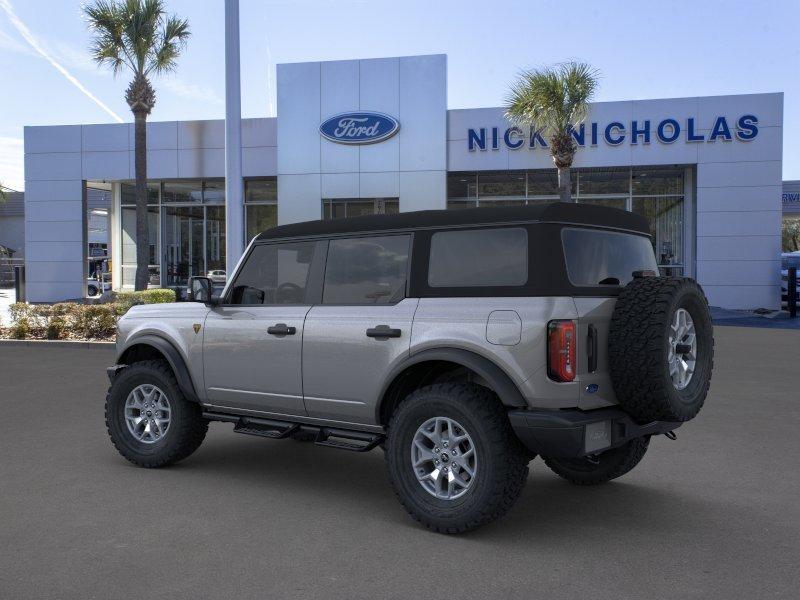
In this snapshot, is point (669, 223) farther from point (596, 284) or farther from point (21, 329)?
point (596, 284)

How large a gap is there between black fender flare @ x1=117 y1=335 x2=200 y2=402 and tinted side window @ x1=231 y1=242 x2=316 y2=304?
662 mm

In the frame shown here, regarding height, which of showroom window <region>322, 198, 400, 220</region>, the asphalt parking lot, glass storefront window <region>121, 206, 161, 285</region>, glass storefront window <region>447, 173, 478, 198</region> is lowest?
the asphalt parking lot

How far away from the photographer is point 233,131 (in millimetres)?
15047

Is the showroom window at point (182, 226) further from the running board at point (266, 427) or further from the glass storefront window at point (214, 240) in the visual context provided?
the running board at point (266, 427)

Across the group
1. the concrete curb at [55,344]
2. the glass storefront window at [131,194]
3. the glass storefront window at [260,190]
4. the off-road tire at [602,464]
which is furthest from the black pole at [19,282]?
the off-road tire at [602,464]

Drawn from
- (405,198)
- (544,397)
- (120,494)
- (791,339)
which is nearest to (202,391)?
(120,494)

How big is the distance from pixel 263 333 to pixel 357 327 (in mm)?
876

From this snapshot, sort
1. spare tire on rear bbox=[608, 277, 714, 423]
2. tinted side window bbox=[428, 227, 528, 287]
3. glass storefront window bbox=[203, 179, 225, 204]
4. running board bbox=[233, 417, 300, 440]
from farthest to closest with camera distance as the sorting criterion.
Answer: glass storefront window bbox=[203, 179, 225, 204]
running board bbox=[233, 417, 300, 440]
tinted side window bbox=[428, 227, 528, 287]
spare tire on rear bbox=[608, 277, 714, 423]

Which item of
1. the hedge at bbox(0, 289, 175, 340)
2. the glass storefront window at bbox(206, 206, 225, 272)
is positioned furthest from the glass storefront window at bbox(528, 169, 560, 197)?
the hedge at bbox(0, 289, 175, 340)

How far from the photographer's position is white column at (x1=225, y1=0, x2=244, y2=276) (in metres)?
14.9

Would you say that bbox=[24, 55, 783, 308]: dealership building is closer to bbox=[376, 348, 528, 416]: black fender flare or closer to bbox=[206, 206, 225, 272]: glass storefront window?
bbox=[206, 206, 225, 272]: glass storefront window

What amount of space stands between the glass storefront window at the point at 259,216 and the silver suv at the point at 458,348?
2473 cm

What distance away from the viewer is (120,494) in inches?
219

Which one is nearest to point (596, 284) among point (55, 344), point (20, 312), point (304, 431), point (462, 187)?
point (304, 431)
